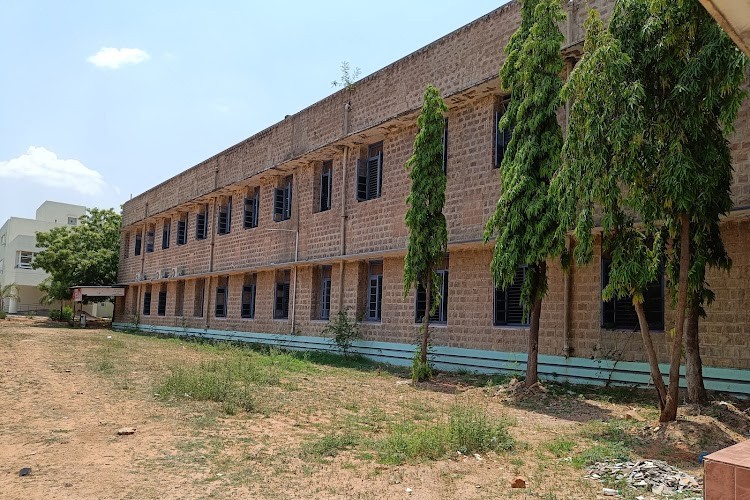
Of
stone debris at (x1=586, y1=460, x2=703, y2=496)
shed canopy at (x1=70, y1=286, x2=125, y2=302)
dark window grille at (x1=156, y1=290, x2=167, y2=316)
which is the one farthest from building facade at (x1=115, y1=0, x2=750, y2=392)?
shed canopy at (x1=70, y1=286, x2=125, y2=302)

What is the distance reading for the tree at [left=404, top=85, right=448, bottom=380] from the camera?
466 inches

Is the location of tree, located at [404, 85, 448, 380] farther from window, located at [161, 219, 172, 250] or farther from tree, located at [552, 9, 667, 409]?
window, located at [161, 219, 172, 250]

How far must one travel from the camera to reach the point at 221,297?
24.0 m

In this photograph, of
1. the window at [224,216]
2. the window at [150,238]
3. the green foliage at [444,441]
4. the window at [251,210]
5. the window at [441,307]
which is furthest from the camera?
the window at [150,238]

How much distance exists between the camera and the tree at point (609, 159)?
6938 mm

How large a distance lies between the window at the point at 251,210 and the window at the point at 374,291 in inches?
298

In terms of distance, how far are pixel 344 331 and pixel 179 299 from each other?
14315mm

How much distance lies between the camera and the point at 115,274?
35312 millimetres

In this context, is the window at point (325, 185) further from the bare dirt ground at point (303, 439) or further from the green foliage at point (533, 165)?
the green foliage at point (533, 165)

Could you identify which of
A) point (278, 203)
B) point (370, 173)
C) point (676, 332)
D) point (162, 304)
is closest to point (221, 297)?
point (278, 203)

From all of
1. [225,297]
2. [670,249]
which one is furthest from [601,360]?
[225,297]

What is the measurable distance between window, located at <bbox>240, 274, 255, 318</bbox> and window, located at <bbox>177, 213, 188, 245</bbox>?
7154 millimetres

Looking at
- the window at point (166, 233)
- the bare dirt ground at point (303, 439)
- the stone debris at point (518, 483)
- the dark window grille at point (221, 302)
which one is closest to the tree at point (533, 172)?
the bare dirt ground at point (303, 439)

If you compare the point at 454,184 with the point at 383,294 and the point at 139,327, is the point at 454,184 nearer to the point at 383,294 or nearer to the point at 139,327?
the point at 383,294
